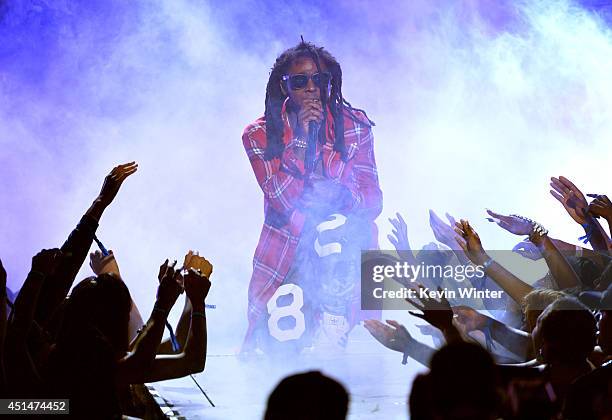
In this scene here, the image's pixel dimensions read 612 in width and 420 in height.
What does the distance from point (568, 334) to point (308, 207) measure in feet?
9.14

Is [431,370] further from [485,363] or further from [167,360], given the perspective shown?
[167,360]

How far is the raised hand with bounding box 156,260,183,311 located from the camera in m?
2.11

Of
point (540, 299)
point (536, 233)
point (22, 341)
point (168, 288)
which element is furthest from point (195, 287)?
point (536, 233)

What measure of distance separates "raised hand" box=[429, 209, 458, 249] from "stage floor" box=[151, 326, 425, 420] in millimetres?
710

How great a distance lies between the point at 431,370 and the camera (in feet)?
4.59

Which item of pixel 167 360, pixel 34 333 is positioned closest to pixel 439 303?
pixel 167 360

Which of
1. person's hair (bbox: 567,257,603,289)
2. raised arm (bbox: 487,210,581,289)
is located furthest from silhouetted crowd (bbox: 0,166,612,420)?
person's hair (bbox: 567,257,603,289)

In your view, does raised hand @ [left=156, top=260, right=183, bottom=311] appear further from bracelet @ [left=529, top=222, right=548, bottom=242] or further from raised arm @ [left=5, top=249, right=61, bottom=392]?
bracelet @ [left=529, top=222, right=548, bottom=242]

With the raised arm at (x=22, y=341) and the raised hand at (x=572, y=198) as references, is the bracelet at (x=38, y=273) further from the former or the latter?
the raised hand at (x=572, y=198)

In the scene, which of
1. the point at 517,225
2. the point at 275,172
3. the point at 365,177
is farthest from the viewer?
the point at 365,177

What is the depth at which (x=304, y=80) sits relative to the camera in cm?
469

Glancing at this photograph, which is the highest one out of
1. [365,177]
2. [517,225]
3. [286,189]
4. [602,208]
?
[365,177]

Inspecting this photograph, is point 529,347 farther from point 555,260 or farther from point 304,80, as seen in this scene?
point 304,80

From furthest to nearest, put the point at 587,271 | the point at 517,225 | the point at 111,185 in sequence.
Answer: the point at 517,225, the point at 587,271, the point at 111,185
